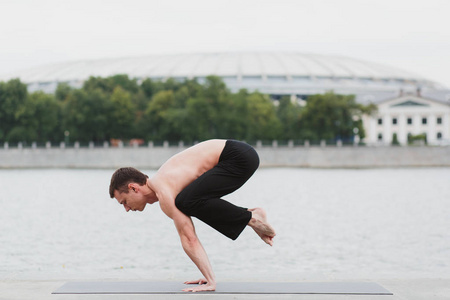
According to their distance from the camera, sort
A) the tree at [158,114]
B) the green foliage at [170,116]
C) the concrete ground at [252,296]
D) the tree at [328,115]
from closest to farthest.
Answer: the concrete ground at [252,296] → the green foliage at [170,116] → the tree at [328,115] → the tree at [158,114]

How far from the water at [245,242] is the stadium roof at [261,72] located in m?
73.1

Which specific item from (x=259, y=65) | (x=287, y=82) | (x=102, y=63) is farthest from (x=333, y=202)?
(x=102, y=63)

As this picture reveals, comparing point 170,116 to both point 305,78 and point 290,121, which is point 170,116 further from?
point 305,78

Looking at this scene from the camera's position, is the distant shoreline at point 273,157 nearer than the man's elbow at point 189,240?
No

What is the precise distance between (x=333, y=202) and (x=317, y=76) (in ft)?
260

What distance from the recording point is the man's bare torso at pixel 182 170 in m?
6.02

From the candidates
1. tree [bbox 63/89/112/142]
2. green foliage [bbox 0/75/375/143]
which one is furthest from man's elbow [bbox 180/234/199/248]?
tree [bbox 63/89/112/142]

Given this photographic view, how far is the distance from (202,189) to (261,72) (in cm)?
10022

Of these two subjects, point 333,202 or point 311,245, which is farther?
point 333,202

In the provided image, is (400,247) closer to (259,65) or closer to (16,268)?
(16,268)

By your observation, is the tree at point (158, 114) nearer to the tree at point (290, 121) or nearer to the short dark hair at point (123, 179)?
the tree at point (290, 121)

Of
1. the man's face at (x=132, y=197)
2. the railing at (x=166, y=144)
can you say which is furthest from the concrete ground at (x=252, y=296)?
the railing at (x=166, y=144)

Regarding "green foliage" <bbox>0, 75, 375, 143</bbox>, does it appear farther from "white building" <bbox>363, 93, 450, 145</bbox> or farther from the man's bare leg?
the man's bare leg

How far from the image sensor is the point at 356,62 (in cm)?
12438
